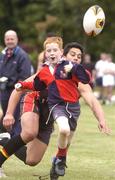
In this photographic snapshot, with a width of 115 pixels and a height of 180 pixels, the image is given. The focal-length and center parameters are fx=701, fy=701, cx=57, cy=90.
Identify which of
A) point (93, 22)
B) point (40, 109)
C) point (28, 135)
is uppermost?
point (93, 22)

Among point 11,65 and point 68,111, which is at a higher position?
point 68,111

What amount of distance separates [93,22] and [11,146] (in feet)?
7.54

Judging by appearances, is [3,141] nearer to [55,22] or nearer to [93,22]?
[93,22]

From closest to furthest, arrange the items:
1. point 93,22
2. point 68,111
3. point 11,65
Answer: point 68,111 → point 93,22 → point 11,65

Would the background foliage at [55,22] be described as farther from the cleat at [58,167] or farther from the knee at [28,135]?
the cleat at [58,167]

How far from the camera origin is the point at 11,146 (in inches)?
332

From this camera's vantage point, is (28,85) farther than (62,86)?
Yes

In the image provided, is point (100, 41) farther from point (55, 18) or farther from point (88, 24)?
point (88, 24)

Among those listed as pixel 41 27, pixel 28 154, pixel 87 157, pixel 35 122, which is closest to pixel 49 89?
pixel 35 122

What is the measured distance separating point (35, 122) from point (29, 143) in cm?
55

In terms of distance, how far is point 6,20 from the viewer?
157 ft

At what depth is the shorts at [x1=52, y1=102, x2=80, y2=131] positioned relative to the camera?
802 centimetres

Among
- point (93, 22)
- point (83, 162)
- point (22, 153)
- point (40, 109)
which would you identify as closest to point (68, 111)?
point (40, 109)

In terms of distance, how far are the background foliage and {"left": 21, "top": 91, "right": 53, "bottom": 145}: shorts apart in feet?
107
